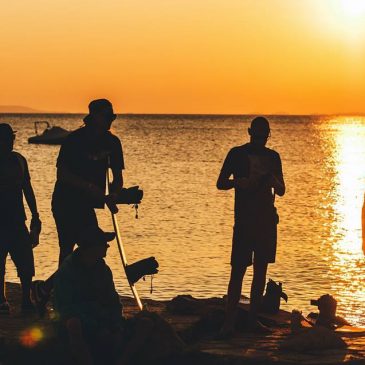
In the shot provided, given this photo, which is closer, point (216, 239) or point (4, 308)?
point (4, 308)

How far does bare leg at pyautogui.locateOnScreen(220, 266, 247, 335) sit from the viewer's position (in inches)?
395

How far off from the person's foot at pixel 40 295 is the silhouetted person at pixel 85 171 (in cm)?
9

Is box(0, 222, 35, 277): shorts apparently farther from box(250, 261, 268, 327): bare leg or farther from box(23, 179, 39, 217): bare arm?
box(250, 261, 268, 327): bare leg

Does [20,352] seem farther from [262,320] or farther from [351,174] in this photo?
[351,174]

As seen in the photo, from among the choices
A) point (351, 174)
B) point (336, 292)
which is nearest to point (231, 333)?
point (336, 292)

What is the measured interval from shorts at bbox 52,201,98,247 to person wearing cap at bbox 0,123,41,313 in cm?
63

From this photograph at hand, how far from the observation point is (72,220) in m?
10.5

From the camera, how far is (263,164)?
1030 cm

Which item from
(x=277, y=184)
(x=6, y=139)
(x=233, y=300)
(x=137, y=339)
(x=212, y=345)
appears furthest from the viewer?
(x=6, y=139)

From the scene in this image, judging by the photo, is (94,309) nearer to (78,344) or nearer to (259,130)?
(78,344)

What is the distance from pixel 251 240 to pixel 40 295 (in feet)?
6.76

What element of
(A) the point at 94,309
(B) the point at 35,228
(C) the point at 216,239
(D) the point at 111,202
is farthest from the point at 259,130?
(C) the point at 216,239

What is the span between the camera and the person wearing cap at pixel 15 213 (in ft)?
36.0

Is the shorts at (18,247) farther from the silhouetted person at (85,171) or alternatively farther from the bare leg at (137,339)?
the bare leg at (137,339)
